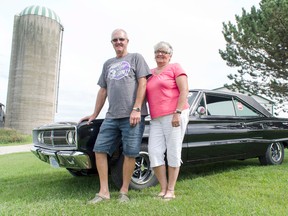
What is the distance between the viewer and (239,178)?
460 centimetres

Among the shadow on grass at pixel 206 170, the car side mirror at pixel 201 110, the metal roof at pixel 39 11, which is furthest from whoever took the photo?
the metal roof at pixel 39 11

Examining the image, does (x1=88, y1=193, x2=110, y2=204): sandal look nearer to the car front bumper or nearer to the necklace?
the car front bumper

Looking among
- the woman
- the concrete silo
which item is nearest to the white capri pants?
the woman

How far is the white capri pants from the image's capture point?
11.0 feet

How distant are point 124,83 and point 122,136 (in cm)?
60

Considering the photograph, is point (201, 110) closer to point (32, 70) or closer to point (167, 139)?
point (167, 139)

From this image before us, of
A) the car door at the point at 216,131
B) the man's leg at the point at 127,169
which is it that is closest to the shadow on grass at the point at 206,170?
the car door at the point at 216,131

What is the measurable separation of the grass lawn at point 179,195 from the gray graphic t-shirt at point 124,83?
1.01 m

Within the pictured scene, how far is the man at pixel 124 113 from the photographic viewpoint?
131 inches

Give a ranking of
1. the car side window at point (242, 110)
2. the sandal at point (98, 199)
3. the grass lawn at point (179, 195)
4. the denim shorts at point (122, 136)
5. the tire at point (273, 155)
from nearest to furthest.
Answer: the grass lawn at point (179, 195) → the sandal at point (98, 199) → the denim shorts at point (122, 136) → the car side window at point (242, 110) → the tire at point (273, 155)

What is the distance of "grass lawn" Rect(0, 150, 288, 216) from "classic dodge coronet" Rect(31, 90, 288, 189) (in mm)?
289

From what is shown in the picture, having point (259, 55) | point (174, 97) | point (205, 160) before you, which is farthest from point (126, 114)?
point (259, 55)

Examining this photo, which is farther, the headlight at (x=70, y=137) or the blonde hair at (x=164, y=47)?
the headlight at (x=70, y=137)

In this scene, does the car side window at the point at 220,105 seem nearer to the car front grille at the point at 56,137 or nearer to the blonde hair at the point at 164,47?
the blonde hair at the point at 164,47
